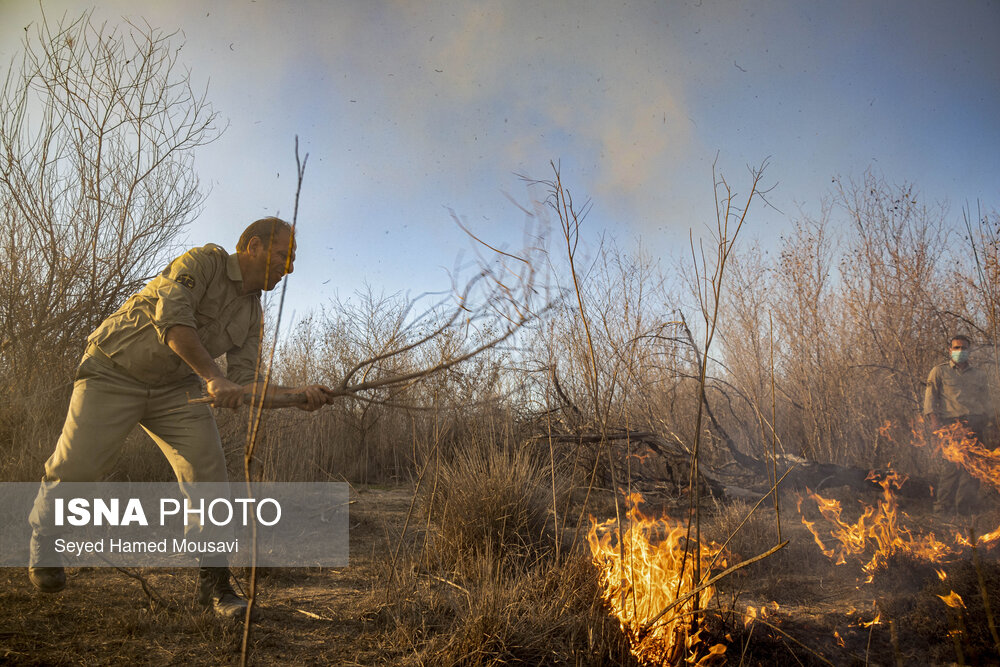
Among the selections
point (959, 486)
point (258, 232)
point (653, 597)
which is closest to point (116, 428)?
point (258, 232)

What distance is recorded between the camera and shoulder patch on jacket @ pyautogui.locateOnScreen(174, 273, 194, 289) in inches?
96.4

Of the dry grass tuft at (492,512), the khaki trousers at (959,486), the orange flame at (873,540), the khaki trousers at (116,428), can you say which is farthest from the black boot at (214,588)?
the khaki trousers at (959,486)

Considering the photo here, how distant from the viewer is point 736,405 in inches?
317

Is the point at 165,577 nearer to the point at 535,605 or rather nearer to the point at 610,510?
the point at 535,605

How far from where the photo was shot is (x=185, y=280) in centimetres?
246

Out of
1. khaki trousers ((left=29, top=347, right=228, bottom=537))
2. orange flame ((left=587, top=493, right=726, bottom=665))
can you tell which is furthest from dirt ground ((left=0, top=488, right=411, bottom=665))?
orange flame ((left=587, top=493, right=726, bottom=665))

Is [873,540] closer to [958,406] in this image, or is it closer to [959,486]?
[959,486]

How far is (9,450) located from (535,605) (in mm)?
4363

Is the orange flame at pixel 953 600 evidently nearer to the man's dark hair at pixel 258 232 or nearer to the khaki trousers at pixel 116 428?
the khaki trousers at pixel 116 428

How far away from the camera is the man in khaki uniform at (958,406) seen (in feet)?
16.6

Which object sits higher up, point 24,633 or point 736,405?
point 736,405

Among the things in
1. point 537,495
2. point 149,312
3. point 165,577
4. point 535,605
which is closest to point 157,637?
point 165,577

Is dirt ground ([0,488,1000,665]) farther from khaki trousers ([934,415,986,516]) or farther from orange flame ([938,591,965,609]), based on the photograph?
khaki trousers ([934,415,986,516])
